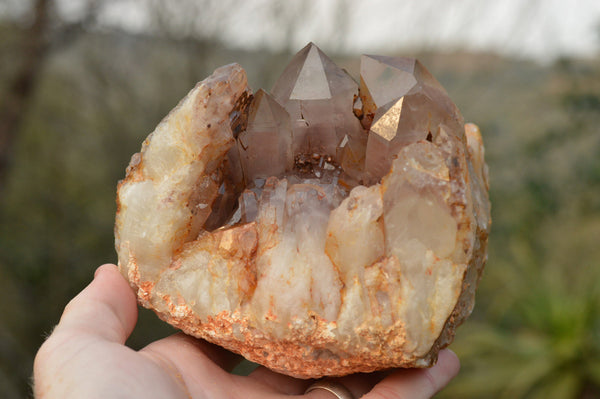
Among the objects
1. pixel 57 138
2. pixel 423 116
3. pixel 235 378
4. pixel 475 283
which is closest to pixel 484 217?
pixel 475 283

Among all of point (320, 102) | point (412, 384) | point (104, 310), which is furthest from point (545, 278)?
point (104, 310)

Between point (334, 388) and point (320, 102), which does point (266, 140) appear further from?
point (334, 388)

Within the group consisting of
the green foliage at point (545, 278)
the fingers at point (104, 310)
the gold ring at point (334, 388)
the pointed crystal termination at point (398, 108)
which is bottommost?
the green foliage at point (545, 278)

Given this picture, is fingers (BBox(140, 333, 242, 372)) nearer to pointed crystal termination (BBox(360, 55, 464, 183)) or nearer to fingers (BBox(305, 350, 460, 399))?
fingers (BBox(305, 350, 460, 399))

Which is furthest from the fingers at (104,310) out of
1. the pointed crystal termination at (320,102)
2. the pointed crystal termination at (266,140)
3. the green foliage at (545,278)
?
the green foliage at (545,278)

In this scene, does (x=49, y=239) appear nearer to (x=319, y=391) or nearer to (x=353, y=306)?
(x=319, y=391)

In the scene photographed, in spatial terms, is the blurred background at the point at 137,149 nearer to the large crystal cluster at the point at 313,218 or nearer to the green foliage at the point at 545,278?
the green foliage at the point at 545,278
